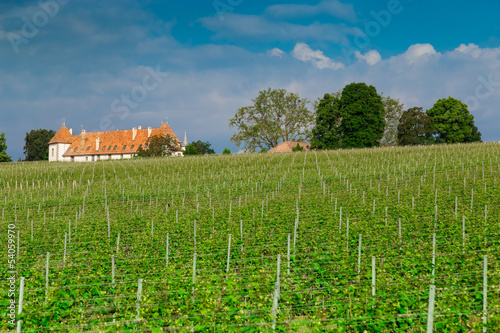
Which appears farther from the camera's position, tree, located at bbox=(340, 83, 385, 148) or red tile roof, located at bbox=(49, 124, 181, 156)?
red tile roof, located at bbox=(49, 124, 181, 156)

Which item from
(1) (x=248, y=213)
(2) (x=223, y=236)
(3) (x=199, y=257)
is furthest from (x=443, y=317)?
(1) (x=248, y=213)

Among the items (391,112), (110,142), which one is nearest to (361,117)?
(391,112)

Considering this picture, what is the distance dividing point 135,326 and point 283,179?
73.2 feet

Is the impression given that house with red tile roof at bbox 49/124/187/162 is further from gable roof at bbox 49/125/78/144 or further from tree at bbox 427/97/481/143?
tree at bbox 427/97/481/143

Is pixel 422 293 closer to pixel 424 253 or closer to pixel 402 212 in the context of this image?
pixel 424 253

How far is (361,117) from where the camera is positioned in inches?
2051

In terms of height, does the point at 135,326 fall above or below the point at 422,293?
below

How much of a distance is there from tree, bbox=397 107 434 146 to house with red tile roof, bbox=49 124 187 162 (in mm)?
53685

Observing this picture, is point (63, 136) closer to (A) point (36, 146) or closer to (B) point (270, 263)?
(A) point (36, 146)

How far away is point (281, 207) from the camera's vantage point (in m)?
17.3

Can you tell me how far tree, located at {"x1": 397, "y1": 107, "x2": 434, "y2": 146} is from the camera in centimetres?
5631

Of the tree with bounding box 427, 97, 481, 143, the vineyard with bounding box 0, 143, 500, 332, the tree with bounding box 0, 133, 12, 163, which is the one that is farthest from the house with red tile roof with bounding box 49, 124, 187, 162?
the vineyard with bounding box 0, 143, 500, 332

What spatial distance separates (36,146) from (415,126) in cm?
9194

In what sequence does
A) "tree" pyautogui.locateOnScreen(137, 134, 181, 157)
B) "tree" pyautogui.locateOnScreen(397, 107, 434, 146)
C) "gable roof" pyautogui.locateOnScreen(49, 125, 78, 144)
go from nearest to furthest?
1. "tree" pyautogui.locateOnScreen(397, 107, 434, 146)
2. "tree" pyautogui.locateOnScreen(137, 134, 181, 157)
3. "gable roof" pyautogui.locateOnScreen(49, 125, 78, 144)
